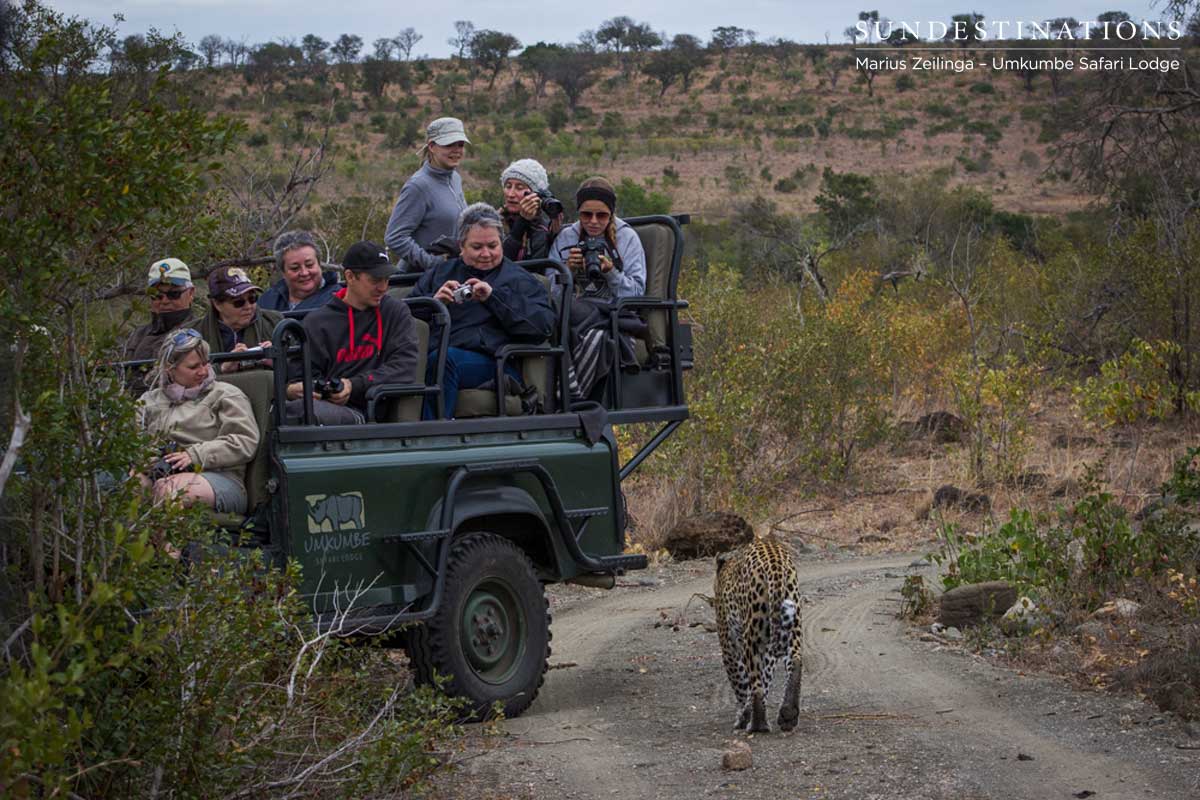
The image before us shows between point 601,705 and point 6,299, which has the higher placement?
point 6,299

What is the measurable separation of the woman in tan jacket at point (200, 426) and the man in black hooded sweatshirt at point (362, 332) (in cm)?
71

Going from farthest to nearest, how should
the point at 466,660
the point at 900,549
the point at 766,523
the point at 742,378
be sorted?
the point at 742,378 < the point at 766,523 < the point at 900,549 < the point at 466,660

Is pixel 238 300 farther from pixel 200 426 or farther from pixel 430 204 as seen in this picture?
pixel 430 204

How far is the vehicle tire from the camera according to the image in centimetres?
702

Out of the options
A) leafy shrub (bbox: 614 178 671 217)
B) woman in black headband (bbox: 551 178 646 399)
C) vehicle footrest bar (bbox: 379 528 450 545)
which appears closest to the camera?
vehicle footrest bar (bbox: 379 528 450 545)

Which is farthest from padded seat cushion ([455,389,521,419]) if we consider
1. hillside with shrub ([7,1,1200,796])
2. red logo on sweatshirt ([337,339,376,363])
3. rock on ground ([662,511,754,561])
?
rock on ground ([662,511,754,561])

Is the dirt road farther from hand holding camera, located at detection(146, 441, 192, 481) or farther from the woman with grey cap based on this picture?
the woman with grey cap

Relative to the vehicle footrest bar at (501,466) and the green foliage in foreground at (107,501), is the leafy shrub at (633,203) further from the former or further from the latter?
the green foliage in foreground at (107,501)

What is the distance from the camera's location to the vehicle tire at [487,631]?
7.02m

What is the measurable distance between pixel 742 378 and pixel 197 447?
30.5ft

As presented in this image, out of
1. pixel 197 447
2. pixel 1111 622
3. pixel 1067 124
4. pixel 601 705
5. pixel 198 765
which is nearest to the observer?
pixel 198 765

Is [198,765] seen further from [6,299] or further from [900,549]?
[900,549]

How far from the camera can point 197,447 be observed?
627cm

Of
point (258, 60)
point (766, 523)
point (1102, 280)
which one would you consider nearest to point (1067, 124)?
point (1102, 280)
